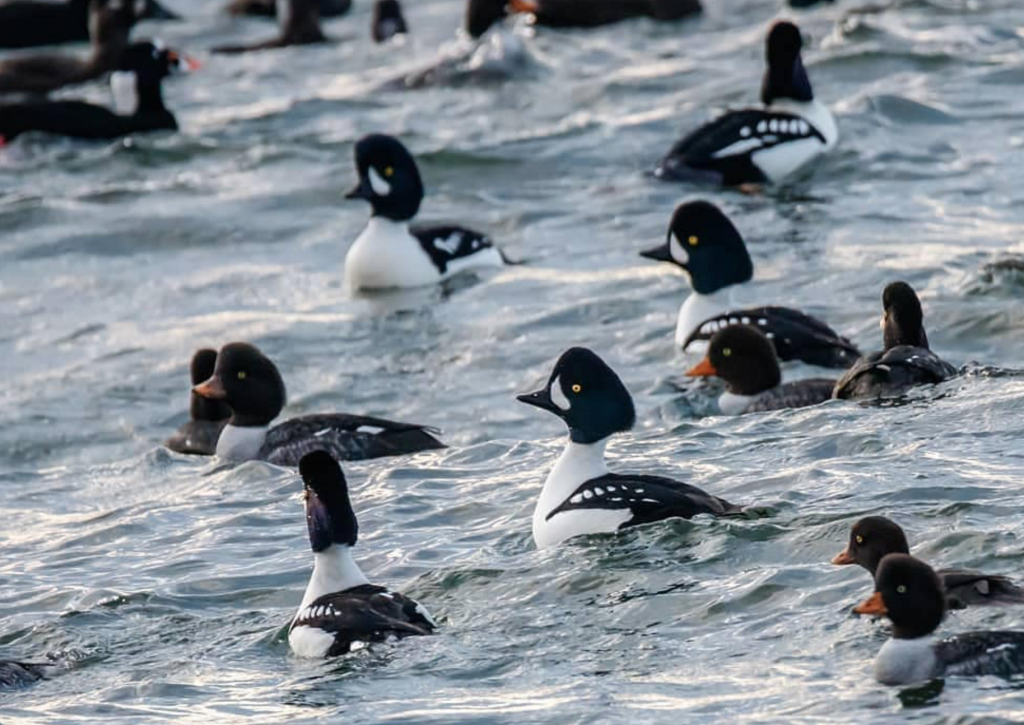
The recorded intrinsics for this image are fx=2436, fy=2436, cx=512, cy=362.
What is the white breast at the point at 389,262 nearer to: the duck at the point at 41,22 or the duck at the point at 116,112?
the duck at the point at 116,112

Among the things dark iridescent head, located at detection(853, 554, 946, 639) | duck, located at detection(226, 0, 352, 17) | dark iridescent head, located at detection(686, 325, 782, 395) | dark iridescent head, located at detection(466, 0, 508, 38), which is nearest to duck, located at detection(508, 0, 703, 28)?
dark iridescent head, located at detection(466, 0, 508, 38)

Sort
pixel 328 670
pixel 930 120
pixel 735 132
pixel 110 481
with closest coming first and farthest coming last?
pixel 328 670 → pixel 110 481 → pixel 735 132 → pixel 930 120

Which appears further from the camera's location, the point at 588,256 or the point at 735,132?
the point at 735,132

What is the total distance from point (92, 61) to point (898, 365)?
16.0 meters

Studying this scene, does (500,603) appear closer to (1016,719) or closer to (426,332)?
(1016,719)

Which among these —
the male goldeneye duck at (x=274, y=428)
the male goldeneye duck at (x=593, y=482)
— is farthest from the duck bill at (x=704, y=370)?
the male goldeneye duck at (x=593, y=482)

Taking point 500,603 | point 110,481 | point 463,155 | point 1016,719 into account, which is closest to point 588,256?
point 463,155

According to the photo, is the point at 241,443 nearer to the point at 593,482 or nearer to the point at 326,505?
the point at 593,482

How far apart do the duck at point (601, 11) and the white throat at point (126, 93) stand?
205 inches

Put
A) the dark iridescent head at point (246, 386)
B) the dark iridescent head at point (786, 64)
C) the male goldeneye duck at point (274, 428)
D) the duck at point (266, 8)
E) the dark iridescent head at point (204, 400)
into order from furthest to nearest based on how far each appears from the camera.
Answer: the duck at point (266, 8) → the dark iridescent head at point (786, 64) → the dark iridescent head at point (204, 400) → the dark iridescent head at point (246, 386) → the male goldeneye duck at point (274, 428)

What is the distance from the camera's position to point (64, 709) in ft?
30.2

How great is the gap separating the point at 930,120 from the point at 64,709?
13362 millimetres

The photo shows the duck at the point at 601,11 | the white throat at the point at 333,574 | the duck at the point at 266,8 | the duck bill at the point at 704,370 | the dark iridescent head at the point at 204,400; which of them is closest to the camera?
the white throat at the point at 333,574

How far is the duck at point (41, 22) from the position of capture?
29.6 m
